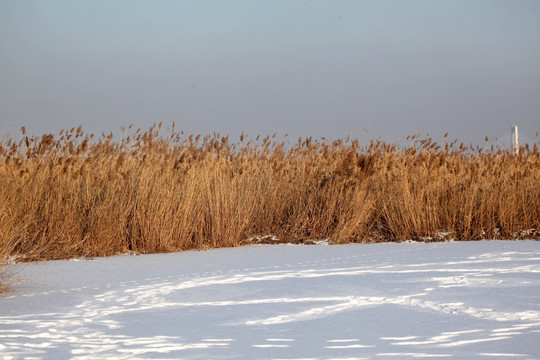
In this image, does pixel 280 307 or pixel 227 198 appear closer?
pixel 280 307

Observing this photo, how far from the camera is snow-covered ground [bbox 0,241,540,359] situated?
2.75m

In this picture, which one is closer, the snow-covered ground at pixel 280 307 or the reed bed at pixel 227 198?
the snow-covered ground at pixel 280 307

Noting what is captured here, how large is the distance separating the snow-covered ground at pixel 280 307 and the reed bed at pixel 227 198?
0.64 metres

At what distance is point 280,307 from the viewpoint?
3.58 m

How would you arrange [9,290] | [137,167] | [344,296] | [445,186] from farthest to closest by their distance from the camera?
[445,186]
[137,167]
[9,290]
[344,296]

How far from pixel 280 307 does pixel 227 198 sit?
326 cm

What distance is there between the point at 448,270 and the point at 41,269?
3.31 m

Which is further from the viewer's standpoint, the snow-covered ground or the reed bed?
the reed bed

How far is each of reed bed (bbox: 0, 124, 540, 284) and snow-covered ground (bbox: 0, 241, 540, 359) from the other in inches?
25.2

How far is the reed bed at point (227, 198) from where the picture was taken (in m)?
6.16

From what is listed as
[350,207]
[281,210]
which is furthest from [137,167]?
[350,207]

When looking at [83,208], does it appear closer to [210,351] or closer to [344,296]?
[344,296]

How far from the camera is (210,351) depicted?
271 centimetres

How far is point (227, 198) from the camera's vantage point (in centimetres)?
675
